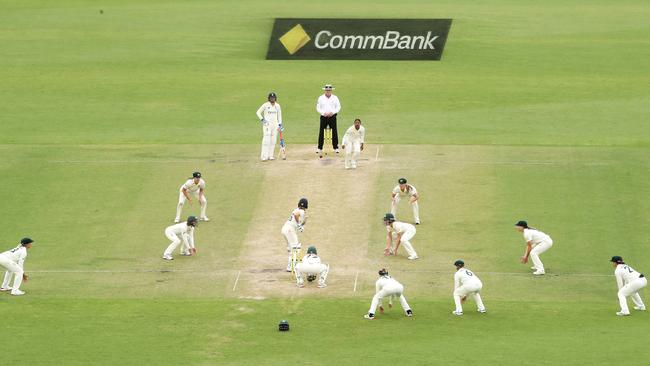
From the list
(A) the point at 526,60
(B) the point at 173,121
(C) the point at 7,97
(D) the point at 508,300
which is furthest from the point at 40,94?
(D) the point at 508,300

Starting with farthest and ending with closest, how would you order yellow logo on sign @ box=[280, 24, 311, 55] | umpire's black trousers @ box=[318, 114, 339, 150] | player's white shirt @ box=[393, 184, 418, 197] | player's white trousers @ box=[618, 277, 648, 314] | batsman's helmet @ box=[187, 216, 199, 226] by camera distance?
yellow logo on sign @ box=[280, 24, 311, 55] → umpire's black trousers @ box=[318, 114, 339, 150] → player's white shirt @ box=[393, 184, 418, 197] → batsman's helmet @ box=[187, 216, 199, 226] → player's white trousers @ box=[618, 277, 648, 314]

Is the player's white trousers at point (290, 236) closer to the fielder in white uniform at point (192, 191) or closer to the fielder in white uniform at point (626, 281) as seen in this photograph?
the fielder in white uniform at point (192, 191)

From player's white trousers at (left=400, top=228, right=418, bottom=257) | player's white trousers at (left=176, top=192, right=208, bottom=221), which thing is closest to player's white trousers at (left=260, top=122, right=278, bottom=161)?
player's white trousers at (left=176, top=192, right=208, bottom=221)

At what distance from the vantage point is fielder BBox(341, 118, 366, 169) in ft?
192

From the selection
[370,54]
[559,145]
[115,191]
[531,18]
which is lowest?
[115,191]

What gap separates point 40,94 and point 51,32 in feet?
46.5

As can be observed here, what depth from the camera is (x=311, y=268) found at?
162 ft

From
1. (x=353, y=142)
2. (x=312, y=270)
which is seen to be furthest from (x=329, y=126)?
(x=312, y=270)

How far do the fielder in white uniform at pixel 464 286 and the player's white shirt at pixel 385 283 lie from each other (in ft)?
6.57

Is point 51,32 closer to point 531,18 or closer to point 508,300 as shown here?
point 531,18

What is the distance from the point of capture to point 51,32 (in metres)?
89.7

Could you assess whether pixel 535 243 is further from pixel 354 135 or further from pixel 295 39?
pixel 295 39

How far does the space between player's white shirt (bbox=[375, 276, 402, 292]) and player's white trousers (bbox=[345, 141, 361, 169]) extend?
13464 millimetres

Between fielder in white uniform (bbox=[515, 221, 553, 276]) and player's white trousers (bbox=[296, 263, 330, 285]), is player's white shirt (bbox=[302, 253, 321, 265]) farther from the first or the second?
fielder in white uniform (bbox=[515, 221, 553, 276])
